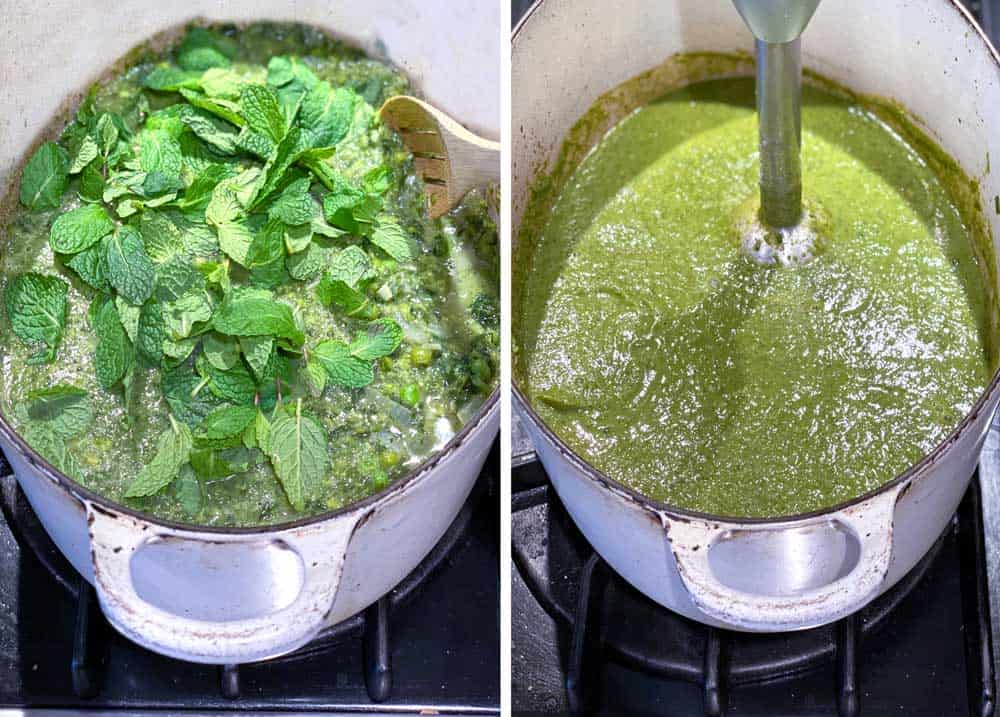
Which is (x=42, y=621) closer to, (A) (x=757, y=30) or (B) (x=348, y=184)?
(B) (x=348, y=184)

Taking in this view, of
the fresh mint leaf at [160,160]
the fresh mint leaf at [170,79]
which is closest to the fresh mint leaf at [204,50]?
the fresh mint leaf at [170,79]

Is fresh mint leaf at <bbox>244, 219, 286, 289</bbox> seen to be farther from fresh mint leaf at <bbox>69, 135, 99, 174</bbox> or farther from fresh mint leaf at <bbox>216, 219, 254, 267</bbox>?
fresh mint leaf at <bbox>69, 135, 99, 174</bbox>

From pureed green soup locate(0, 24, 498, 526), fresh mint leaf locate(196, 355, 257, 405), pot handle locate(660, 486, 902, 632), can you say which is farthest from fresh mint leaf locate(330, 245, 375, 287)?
pot handle locate(660, 486, 902, 632)

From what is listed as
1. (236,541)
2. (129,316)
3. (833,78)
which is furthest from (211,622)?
(833,78)

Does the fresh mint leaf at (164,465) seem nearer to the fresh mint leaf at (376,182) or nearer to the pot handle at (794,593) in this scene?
the fresh mint leaf at (376,182)

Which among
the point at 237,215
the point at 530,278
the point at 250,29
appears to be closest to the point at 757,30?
the point at 530,278

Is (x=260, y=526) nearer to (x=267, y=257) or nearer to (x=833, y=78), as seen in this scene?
(x=267, y=257)

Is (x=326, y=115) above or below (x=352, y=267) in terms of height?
above
